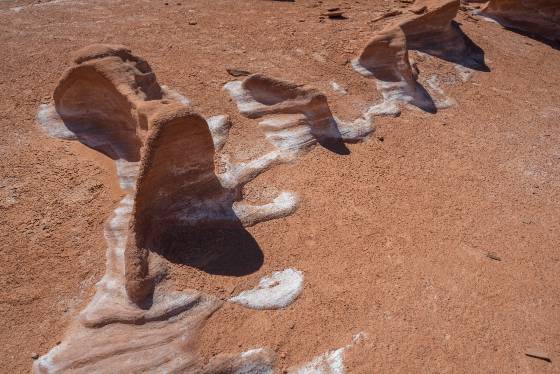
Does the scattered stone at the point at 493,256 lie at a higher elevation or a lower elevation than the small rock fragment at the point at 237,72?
lower

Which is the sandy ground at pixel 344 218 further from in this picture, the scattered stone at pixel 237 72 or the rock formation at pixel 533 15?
the rock formation at pixel 533 15

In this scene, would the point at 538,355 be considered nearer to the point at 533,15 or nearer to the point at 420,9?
the point at 420,9

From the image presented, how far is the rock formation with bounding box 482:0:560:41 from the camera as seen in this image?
9.38 m

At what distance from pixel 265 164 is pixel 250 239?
Result: 97 centimetres

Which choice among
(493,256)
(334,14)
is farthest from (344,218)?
(334,14)

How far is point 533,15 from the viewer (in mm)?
9453

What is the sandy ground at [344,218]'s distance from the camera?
327cm

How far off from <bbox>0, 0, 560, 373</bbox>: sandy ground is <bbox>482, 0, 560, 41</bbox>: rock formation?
313 cm

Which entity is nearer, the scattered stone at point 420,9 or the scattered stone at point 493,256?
the scattered stone at point 493,256

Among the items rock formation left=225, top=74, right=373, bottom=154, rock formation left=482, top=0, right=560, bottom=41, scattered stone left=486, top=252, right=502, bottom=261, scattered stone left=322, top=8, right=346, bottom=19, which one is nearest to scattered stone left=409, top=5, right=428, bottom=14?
scattered stone left=322, top=8, right=346, bottom=19

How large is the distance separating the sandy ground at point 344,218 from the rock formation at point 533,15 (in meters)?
3.13

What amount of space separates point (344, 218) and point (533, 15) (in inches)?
305

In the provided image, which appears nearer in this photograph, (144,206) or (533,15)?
(144,206)

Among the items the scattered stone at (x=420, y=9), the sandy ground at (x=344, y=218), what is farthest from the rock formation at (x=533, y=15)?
the sandy ground at (x=344, y=218)
